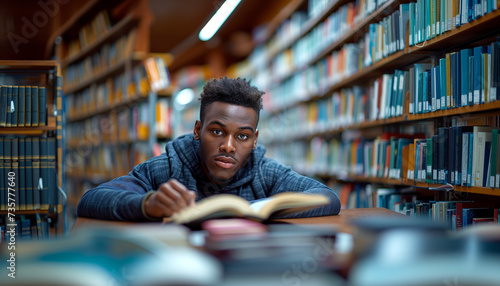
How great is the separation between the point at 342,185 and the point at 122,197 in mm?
2633

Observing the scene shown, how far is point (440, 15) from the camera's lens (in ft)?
6.72

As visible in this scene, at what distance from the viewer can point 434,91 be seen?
213 centimetres

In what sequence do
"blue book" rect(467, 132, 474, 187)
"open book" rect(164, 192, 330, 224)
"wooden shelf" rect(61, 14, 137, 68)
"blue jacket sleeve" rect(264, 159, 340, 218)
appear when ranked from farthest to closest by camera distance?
"wooden shelf" rect(61, 14, 137, 68) < "blue book" rect(467, 132, 474, 187) < "blue jacket sleeve" rect(264, 159, 340, 218) < "open book" rect(164, 192, 330, 224)

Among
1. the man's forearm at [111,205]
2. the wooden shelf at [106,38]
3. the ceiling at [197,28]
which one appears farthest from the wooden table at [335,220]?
the ceiling at [197,28]

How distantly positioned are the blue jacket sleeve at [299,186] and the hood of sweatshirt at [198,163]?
0.07m

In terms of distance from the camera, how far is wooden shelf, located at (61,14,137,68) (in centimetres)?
447

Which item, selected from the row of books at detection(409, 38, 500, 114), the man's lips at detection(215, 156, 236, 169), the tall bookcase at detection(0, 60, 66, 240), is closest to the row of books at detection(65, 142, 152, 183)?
the tall bookcase at detection(0, 60, 66, 240)

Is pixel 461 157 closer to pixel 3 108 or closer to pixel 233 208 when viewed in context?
pixel 233 208

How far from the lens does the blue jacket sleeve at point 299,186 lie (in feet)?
4.64

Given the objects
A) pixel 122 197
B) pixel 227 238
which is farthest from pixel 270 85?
pixel 227 238

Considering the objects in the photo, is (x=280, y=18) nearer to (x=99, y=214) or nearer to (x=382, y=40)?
(x=382, y=40)

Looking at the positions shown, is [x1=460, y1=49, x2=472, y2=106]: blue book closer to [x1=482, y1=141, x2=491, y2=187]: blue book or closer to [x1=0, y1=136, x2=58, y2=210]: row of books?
[x1=482, y1=141, x2=491, y2=187]: blue book

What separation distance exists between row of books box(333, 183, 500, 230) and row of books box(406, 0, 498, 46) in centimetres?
84

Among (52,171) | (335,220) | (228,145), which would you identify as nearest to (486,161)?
(335,220)
